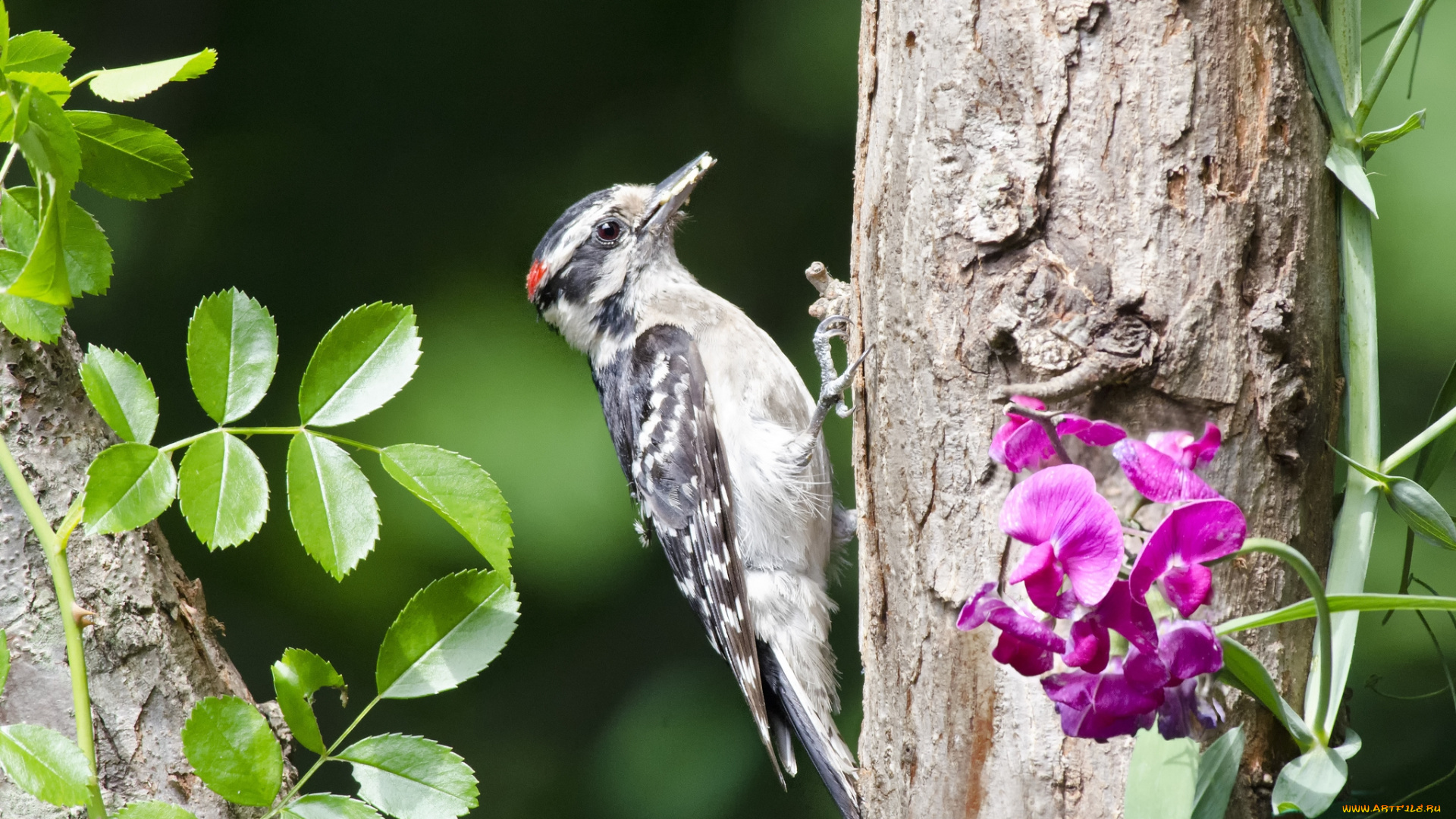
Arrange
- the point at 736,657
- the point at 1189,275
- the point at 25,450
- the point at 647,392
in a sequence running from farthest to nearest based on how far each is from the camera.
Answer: the point at 647,392
the point at 736,657
the point at 25,450
the point at 1189,275

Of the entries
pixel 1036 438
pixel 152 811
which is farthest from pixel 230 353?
pixel 1036 438

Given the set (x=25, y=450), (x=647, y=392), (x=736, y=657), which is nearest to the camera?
(x=25, y=450)

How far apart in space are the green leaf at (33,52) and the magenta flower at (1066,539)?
2.04ft

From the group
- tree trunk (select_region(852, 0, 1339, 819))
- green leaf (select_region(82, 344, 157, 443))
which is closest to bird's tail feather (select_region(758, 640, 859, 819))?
tree trunk (select_region(852, 0, 1339, 819))

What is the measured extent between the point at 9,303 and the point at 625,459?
1235 millimetres

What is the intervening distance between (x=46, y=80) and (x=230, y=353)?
19 cm

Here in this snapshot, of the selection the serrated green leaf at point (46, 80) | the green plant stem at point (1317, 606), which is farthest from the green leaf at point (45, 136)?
the green plant stem at point (1317, 606)

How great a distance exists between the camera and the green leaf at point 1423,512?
0.66 m

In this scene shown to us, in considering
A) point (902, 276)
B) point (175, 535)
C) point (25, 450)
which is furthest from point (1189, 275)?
point (175, 535)

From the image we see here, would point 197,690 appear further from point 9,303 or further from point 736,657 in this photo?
point 736,657

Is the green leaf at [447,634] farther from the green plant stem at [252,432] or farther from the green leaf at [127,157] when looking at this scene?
the green leaf at [127,157]

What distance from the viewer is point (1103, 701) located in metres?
0.50

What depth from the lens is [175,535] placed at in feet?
6.27

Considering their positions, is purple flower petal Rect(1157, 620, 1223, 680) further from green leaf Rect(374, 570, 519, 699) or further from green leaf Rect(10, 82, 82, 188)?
green leaf Rect(10, 82, 82, 188)
